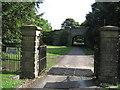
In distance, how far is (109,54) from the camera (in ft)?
23.6

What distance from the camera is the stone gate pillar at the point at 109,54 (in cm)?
717

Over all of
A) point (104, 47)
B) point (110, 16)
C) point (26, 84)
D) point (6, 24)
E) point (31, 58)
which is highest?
point (110, 16)

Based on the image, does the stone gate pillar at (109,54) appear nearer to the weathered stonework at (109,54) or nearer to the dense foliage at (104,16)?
the weathered stonework at (109,54)

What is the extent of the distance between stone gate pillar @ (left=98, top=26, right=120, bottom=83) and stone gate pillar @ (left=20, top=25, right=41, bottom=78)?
2.75 meters

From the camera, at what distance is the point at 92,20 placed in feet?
99.3

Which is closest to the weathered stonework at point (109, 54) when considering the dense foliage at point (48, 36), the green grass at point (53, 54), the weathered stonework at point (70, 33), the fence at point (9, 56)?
the fence at point (9, 56)

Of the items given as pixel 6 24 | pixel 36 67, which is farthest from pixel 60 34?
pixel 36 67

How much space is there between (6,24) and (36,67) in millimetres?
3874

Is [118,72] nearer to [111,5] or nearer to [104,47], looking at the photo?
[104,47]

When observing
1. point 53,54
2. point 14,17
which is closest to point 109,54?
point 14,17

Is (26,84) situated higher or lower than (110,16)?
lower

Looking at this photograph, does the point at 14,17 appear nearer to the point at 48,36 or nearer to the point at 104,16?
the point at 104,16

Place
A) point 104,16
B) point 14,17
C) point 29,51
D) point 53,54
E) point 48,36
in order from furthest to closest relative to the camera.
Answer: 1. point 48,36
2. point 104,16
3. point 53,54
4. point 14,17
5. point 29,51

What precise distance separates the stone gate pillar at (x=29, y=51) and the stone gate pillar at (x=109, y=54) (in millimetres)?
2752
